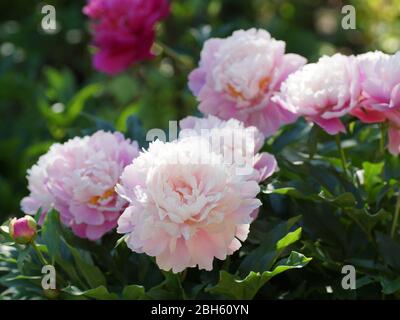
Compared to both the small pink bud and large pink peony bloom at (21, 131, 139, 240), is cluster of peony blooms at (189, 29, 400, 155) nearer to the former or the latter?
large pink peony bloom at (21, 131, 139, 240)

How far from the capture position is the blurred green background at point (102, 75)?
86.9 inches

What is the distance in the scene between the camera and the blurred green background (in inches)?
86.9

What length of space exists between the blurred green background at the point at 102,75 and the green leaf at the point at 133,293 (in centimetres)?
67

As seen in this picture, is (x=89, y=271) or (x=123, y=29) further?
(x=123, y=29)

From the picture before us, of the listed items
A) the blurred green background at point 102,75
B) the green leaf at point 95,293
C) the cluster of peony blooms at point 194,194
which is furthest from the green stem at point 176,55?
the green leaf at point 95,293

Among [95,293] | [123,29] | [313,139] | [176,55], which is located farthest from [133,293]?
[176,55]

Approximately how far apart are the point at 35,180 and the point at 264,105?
40 centimetres

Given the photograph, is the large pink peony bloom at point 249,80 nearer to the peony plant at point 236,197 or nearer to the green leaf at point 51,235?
the peony plant at point 236,197

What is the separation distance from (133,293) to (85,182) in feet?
0.65

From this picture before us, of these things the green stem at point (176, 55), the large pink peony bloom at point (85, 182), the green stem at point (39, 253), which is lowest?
the green stem at point (39, 253)

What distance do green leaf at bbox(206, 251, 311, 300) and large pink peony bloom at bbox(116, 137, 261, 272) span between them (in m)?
0.07

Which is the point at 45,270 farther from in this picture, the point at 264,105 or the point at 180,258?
the point at 264,105

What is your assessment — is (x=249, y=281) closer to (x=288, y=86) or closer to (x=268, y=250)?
(x=268, y=250)

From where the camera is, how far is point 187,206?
106 cm
